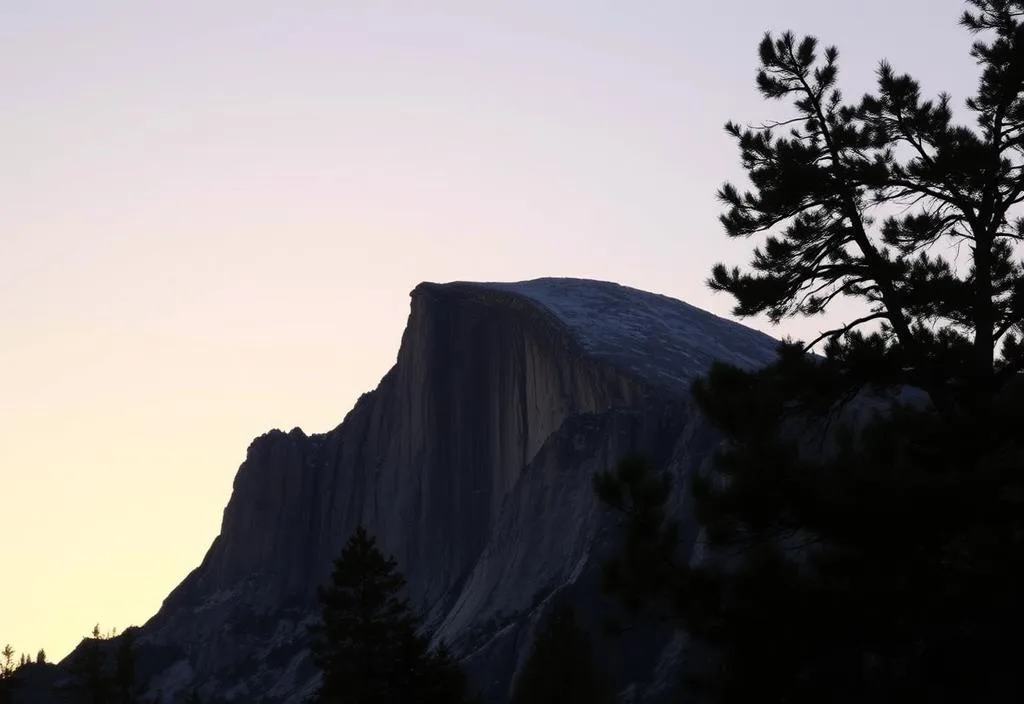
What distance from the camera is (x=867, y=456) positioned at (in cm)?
2350

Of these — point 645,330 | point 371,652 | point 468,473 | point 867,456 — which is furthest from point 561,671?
point 468,473

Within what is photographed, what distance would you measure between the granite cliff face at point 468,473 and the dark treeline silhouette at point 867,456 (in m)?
68.2

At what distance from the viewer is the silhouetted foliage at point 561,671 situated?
49.2 meters

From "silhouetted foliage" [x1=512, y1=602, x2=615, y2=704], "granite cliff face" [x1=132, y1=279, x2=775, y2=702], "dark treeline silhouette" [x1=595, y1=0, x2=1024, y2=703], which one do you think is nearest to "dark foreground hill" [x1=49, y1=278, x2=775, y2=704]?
"granite cliff face" [x1=132, y1=279, x2=775, y2=702]

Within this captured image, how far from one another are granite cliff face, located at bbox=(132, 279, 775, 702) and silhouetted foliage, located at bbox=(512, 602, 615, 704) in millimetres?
39938

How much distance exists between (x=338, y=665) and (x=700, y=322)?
Answer: 270ft

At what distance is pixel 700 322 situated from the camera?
421 feet

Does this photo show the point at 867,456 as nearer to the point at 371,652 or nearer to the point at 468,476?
the point at 371,652

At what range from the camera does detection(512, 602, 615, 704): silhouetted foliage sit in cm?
4925

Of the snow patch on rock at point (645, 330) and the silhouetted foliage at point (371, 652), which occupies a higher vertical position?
the snow patch on rock at point (645, 330)

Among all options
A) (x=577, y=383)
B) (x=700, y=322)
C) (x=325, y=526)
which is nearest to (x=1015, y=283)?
(x=577, y=383)

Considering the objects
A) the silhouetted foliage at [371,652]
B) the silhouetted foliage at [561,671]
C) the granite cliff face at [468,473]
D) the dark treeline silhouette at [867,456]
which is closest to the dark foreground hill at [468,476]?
the granite cliff face at [468,473]

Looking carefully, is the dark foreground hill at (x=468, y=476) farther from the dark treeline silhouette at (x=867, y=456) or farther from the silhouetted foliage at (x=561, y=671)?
the dark treeline silhouette at (x=867, y=456)

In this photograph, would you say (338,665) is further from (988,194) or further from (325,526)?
(325,526)
